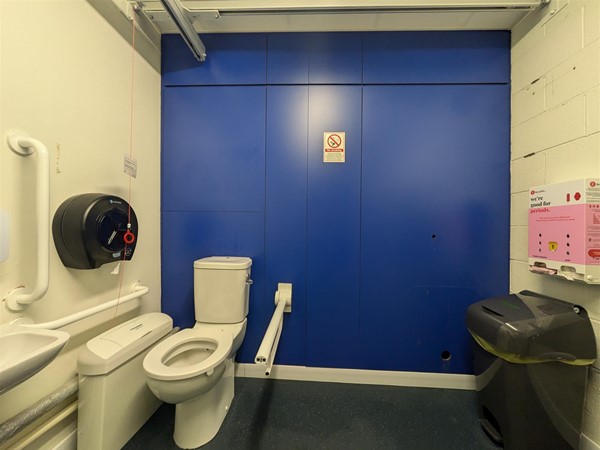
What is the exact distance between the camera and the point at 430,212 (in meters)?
1.56

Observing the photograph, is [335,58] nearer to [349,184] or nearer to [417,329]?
[349,184]

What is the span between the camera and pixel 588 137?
1.10 metres

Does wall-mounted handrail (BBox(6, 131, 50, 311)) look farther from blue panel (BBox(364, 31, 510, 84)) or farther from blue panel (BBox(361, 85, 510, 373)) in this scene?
blue panel (BBox(364, 31, 510, 84))

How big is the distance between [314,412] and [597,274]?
162cm

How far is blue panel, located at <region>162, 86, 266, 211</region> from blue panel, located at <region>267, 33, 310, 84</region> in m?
0.16

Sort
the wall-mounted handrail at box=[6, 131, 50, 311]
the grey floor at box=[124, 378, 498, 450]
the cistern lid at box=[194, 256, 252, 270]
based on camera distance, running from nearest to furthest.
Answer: the wall-mounted handrail at box=[6, 131, 50, 311], the grey floor at box=[124, 378, 498, 450], the cistern lid at box=[194, 256, 252, 270]

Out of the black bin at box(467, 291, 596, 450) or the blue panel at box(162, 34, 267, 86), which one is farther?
the blue panel at box(162, 34, 267, 86)

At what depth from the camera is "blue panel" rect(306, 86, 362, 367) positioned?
5.22ft

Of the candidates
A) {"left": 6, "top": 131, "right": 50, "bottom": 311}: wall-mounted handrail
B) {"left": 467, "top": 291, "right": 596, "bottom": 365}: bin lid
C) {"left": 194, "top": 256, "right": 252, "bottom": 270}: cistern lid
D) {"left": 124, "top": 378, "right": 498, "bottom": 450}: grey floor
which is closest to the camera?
{"left": 6, "top": 131, "right": 50, "bottom": 311}: wall-mounted handrail

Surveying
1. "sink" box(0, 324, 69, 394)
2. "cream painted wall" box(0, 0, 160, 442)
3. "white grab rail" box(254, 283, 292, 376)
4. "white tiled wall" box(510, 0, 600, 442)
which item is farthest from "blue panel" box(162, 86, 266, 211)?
"white tiled wall" box(510, 0, 600, 442)

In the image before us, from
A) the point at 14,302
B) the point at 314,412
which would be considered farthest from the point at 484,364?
the point at 14,302

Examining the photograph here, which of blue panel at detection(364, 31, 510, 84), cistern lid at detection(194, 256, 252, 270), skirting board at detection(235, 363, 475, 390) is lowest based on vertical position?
skirting board at detection(235, 363, 475, 390)

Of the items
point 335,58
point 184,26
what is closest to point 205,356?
point 184,26

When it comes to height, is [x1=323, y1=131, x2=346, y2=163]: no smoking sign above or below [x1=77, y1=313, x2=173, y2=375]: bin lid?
above
